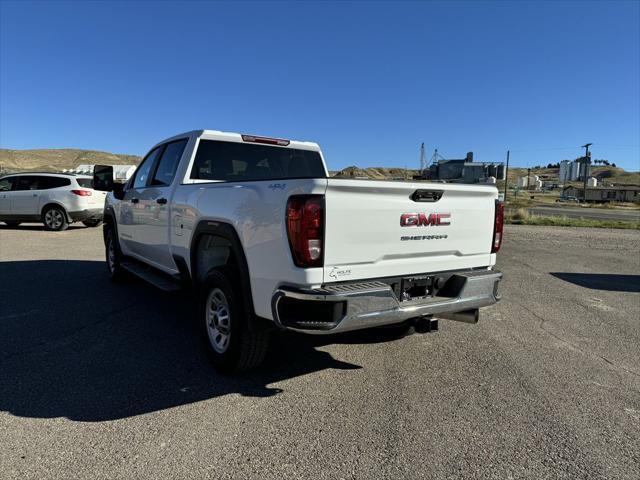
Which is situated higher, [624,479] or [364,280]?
[364,280]

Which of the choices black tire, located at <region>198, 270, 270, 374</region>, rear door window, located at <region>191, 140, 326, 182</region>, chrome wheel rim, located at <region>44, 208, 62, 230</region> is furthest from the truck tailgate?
chrome wheel rim, located at <region>44, 208, 62, 230</region>

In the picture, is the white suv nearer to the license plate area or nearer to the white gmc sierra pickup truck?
the white gmc sierra pickup truck

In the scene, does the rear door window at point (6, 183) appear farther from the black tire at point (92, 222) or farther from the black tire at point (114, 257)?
the black tire at point (114, 257)

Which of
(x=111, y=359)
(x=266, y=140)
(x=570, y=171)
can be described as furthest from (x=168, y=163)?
(x=570, y=171)

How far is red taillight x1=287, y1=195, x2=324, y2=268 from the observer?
114 inches

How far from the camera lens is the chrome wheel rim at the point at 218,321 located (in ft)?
12.2

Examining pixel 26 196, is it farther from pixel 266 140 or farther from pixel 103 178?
pixel 266 140

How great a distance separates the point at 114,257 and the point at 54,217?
8926 mm

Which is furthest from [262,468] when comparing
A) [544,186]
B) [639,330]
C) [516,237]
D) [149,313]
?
[544,186]

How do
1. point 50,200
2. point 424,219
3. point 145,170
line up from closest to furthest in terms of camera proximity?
point 424,219, point 145,170, point 50,200

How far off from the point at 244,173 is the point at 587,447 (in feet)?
13.4

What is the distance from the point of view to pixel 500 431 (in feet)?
9.80

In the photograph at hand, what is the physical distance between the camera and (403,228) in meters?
3.33

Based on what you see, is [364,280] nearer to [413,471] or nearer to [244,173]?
[413,471]
